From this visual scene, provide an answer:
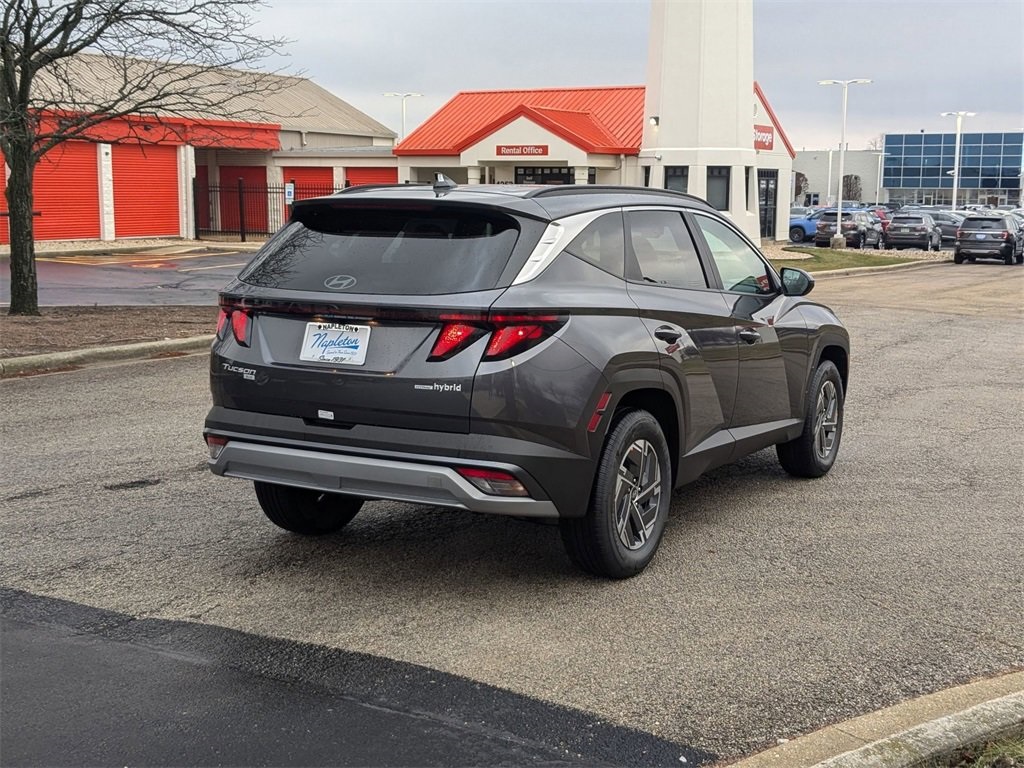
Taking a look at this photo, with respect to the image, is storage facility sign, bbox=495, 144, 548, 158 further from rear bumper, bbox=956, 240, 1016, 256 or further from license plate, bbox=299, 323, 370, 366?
license plate, bbox=299, 323, 370, 366

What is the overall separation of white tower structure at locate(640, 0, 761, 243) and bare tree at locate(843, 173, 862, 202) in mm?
96225

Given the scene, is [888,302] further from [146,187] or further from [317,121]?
[317,121]

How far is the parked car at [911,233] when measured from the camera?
47.7m

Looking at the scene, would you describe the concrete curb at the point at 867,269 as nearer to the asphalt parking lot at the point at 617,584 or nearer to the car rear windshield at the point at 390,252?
the asphalt parking lot at the point at 617,584

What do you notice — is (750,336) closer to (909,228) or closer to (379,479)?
(379,479)

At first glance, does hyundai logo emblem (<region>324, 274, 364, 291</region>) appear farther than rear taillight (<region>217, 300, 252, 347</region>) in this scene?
No

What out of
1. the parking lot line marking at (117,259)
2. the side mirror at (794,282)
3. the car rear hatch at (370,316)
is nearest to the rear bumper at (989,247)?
the parking lot line marking at (117,259)

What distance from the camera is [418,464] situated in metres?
4.96

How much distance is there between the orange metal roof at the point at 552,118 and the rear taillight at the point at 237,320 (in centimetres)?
3993

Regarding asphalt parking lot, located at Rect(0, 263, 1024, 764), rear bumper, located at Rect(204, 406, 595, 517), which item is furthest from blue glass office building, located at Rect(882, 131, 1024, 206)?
rear bumper, located at Rect(204, 406, 595, 517)

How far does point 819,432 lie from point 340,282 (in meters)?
3.71

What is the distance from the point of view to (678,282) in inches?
244

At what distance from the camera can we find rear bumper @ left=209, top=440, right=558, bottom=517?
4.91m

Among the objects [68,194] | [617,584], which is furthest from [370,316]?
[68,194]
